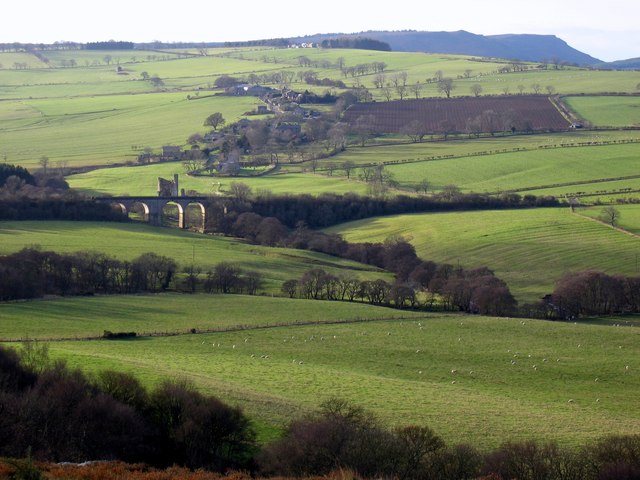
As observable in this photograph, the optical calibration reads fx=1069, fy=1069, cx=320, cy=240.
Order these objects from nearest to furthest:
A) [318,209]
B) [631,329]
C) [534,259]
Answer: [631,329] → [534,259] → [318,209]

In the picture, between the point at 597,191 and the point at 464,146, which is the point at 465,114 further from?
the point at 597,191

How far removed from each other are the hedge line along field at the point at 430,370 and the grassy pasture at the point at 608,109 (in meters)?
92.1

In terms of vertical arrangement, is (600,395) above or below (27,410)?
below

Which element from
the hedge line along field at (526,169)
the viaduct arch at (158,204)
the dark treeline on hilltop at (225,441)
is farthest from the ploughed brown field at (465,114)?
the dark treeline on hilltop at (225,441)

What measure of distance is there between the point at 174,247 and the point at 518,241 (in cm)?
2744

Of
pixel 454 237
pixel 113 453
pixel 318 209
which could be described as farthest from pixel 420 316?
pixel 318 209

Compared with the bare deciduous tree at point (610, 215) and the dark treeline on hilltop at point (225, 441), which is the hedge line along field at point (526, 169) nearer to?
the bare deciduous tree at point (610, 215)

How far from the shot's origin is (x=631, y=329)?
58.5m

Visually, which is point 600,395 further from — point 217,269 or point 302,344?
point 217,269

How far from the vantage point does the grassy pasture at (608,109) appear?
146250 mm

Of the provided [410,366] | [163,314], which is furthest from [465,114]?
[410,366]

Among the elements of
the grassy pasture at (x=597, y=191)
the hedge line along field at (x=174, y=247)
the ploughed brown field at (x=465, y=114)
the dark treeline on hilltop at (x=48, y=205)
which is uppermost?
the ploughed brown field at (x=465, y=114)

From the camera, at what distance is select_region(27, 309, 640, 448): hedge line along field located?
123ft

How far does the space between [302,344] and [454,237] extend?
1516 inches
